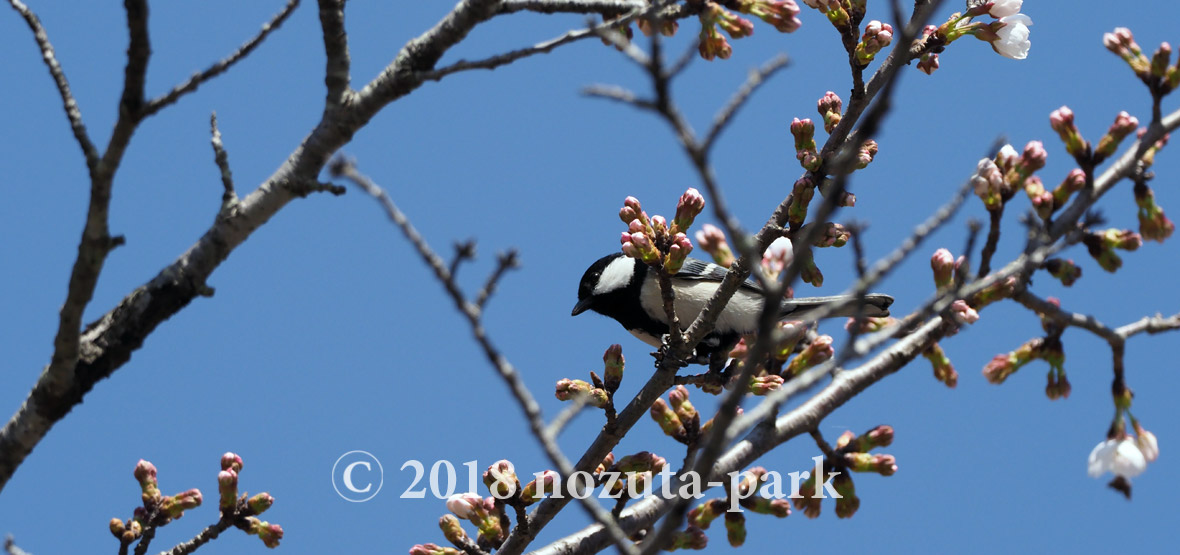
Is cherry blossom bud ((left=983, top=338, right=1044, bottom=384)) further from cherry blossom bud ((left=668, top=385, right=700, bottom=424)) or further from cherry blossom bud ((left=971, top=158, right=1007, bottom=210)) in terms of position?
cherry blossom bud ((left=668, top=385, right=700, bottom=424))

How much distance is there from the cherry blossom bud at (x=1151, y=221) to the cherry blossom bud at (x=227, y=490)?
3.60 m

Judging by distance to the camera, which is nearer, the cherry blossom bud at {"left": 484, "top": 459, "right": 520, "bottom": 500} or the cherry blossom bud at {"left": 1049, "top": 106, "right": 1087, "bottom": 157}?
the cherry blossom bud at {"left": 1049, "top": 106, "right": 1087, "bottom": 157}

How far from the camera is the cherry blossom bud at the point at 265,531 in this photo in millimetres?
3984

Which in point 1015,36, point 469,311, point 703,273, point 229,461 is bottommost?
point 469,311

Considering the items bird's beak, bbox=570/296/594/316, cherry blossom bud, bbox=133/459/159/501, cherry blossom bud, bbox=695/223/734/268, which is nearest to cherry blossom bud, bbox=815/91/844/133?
cherry blossom bud, bbox=695/223/734/268

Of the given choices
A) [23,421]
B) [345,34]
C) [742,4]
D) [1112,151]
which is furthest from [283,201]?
[1112,151]

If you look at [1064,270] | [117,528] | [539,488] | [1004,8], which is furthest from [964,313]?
[117,528]

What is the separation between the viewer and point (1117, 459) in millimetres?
3006

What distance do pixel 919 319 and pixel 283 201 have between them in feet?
7.03

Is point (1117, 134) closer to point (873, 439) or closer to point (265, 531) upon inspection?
point (873, 439)

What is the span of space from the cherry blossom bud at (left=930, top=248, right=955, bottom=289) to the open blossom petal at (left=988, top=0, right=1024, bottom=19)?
1.10 meters

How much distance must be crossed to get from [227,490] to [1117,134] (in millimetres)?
3651

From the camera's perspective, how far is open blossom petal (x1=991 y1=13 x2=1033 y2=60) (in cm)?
378

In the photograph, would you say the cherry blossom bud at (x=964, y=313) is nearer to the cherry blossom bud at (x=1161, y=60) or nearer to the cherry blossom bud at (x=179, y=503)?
the cherry blossom bud at (x=1161, y=60)
